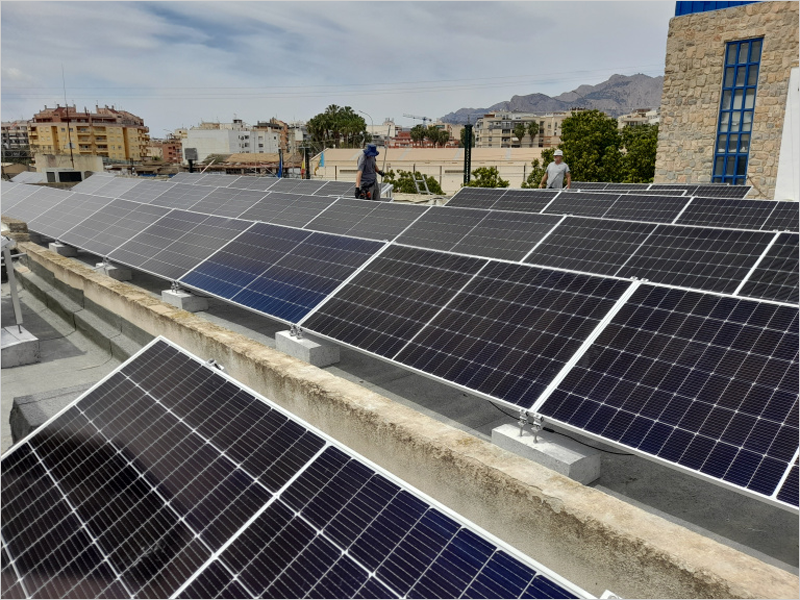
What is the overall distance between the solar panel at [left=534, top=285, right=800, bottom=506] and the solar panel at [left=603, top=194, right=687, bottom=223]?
10.3 meters

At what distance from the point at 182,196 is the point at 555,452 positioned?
2004 cm

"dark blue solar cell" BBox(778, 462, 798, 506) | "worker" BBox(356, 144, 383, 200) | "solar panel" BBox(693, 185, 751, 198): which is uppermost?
"worker" BBox(356, 144, 383, 200)

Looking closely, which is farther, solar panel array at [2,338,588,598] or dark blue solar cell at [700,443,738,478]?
dark blue solar cell at [700,443,738,478]

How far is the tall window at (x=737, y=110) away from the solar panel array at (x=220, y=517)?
94.0 ft

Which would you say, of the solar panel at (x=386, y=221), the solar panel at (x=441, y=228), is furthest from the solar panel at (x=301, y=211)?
the solar panel at (x=441, y=228)

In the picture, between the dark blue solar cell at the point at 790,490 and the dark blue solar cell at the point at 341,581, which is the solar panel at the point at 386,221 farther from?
the dark blue solar cell at the point at 341,581

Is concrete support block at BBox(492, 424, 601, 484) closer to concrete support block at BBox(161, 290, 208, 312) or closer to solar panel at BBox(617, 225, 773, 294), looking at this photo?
solar panel at BBox(617, 225, 773, 294)

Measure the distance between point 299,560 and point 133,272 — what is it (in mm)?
13631

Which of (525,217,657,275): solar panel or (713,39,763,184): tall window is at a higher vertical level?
(713,39,763,184): tall window

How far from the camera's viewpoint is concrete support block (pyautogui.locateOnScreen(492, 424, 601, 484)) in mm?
5797

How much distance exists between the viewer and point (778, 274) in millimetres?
8805

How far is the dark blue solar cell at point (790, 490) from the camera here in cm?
441

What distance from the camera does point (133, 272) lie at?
15281mm

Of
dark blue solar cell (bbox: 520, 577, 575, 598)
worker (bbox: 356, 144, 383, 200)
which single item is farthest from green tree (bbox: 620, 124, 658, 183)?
dark blue solar cell (bbox: 520, 577, 575, 598)
